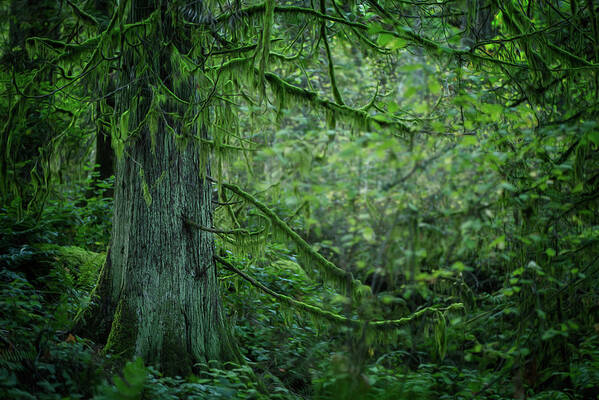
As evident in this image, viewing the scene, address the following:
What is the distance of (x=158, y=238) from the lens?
4707mm

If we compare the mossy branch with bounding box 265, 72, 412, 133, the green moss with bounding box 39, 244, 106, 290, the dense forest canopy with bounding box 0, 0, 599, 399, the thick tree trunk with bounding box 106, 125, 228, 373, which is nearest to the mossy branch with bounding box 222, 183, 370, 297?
the dense forest canopy with bounding box 0, 0, 599, 399

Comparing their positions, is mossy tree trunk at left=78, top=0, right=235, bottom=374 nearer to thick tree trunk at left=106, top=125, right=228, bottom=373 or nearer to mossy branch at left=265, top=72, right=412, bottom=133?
thick tree trunk at left=106, top=125, right=228, bottom=373

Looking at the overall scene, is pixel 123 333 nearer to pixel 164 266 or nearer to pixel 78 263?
pixel 164 266

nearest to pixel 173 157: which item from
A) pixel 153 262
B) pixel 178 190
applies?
pixel 178 190

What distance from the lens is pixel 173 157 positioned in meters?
4.84

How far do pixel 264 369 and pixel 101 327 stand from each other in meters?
1.89

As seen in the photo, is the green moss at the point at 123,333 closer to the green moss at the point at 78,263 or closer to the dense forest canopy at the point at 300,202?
the dense forest canopy at the point at 300,202

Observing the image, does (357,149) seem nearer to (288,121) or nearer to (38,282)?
(38,282)

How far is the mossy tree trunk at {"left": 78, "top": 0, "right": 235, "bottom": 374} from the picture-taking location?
4535mm

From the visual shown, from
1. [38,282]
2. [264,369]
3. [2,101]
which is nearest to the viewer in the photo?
[264,369]

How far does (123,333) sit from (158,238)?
1041 mm

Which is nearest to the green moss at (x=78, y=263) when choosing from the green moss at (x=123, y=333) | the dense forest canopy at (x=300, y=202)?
the dense forest canopy at (x=300, y=202)

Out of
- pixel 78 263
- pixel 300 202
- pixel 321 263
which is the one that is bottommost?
pixel 78 263

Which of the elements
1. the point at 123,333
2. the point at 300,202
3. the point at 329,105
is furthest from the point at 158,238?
the point at 329,105
